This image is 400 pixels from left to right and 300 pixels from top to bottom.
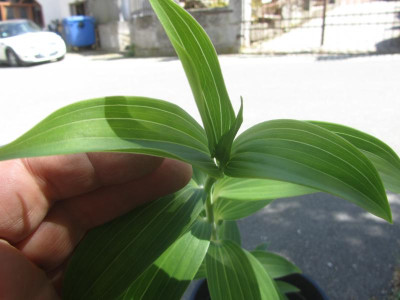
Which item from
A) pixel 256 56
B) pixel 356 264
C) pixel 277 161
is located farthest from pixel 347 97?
pixel 277 161

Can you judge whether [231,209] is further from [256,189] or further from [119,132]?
[119,132]

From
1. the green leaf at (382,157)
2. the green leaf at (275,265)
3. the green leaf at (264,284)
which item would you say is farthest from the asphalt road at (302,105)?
the green leaf at (382,157)

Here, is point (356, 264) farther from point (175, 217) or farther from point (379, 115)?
point (379, 115)

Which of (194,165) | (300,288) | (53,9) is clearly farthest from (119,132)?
(53,9)

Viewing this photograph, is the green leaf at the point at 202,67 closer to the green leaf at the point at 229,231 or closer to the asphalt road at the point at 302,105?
the green leaf at the point at 229,231

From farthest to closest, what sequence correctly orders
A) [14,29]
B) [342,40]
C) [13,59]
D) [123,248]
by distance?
[14,29], [13,59], [342,40], [123,248]

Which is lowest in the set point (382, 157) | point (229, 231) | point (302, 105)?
point (302, 105)

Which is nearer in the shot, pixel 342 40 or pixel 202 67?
pixel 202 67

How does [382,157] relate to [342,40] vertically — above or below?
above
